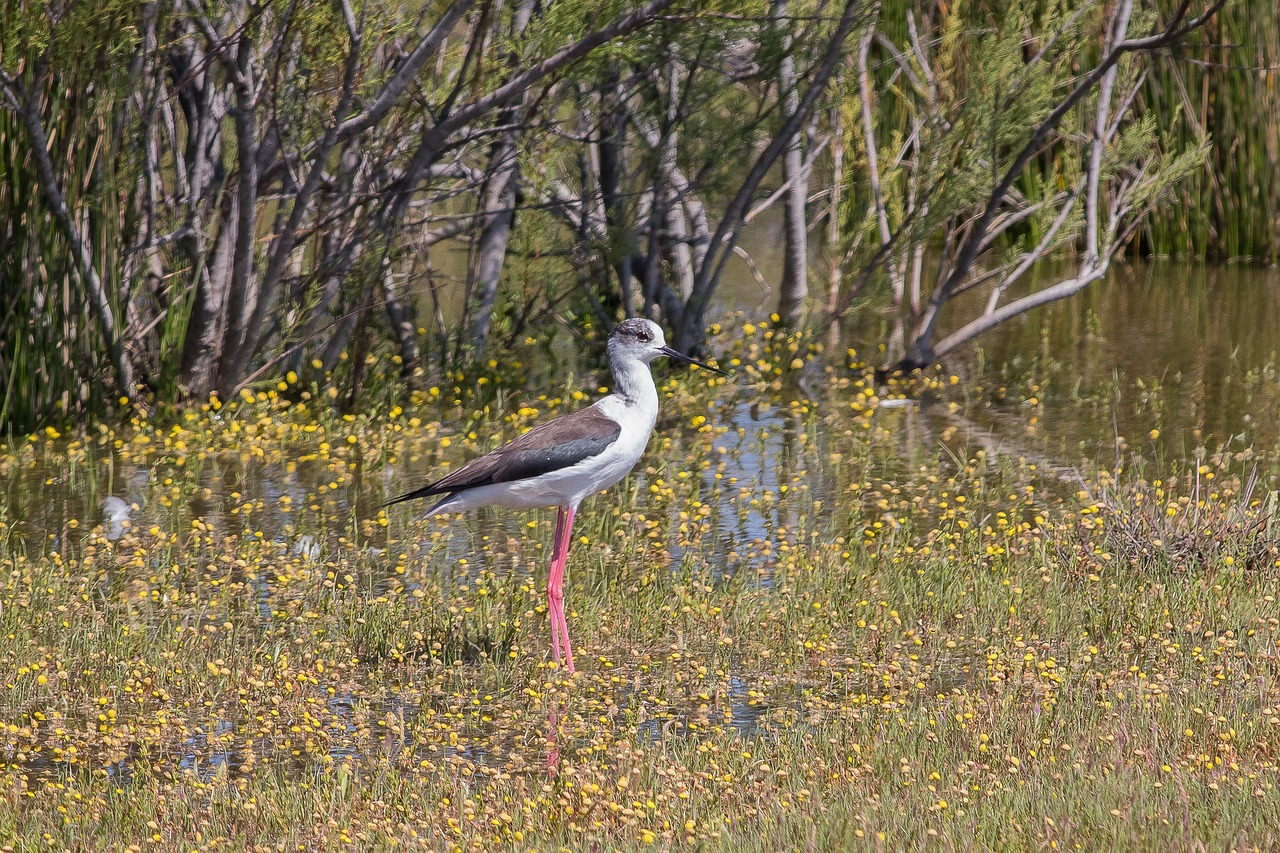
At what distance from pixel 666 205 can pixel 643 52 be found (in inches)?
51.7

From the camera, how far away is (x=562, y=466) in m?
6.31

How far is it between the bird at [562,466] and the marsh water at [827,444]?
87 centimetres

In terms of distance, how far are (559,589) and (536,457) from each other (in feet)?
1.84

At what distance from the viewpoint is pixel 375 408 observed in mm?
10070

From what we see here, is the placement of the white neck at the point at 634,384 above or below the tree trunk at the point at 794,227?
below

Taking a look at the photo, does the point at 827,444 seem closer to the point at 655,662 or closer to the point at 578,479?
the point at 578,479

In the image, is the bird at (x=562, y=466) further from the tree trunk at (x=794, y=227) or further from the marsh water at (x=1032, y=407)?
the tree trunk at (x=794, y=227)

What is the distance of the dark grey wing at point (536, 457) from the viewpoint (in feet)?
20.6

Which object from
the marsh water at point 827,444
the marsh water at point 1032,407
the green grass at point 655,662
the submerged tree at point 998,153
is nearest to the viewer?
Result: the green grass at point 655,662

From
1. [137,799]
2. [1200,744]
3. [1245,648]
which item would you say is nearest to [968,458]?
[1245,648]

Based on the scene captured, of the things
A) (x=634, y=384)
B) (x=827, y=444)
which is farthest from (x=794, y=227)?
(x=634, y=384)

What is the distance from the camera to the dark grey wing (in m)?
6.29

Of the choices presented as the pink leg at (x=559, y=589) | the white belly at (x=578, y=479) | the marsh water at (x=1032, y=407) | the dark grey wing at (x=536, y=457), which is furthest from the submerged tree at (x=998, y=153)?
the dark grey wing at (x=536, y=457)

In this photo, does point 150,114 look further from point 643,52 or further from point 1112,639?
point 1112,639
